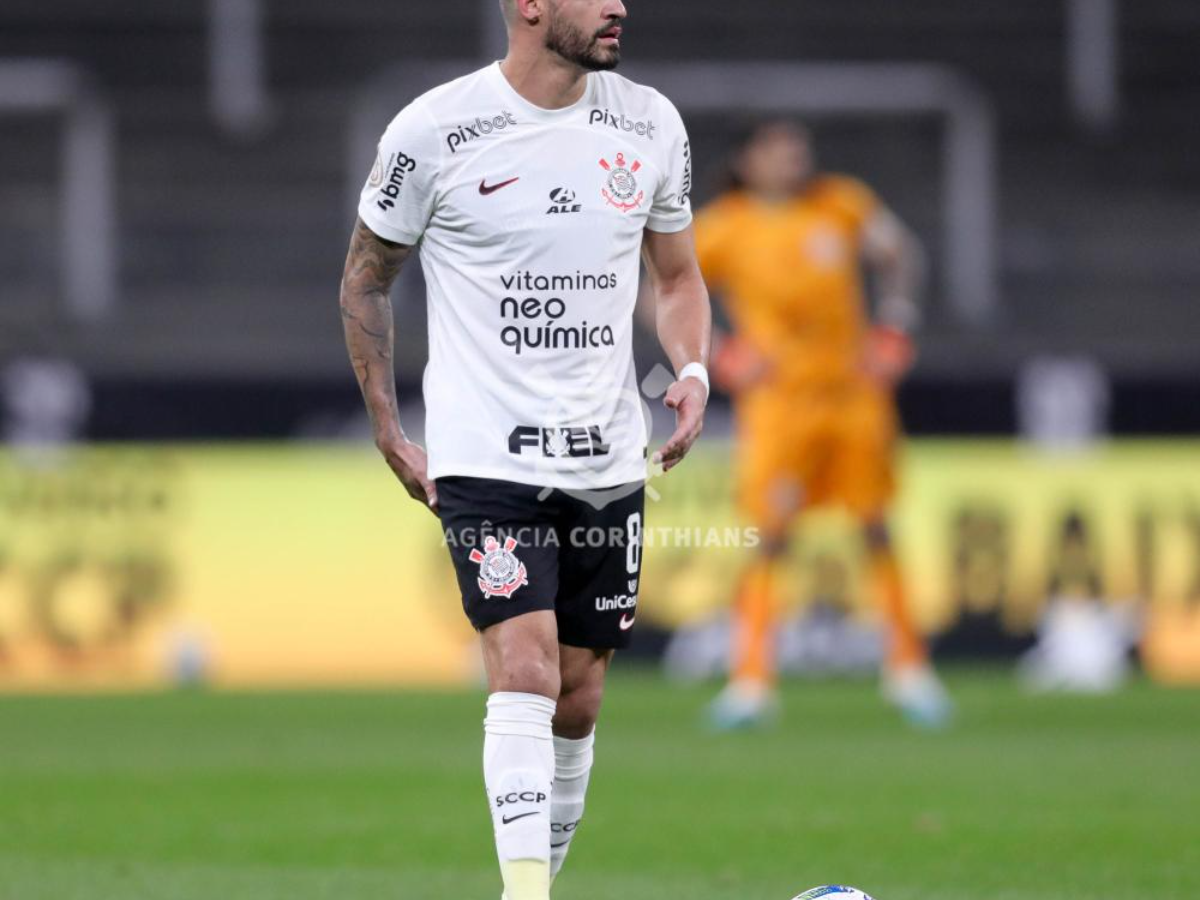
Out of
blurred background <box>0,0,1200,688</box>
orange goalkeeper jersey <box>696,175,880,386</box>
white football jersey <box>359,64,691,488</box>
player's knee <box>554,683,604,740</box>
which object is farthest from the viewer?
blurred background <box>0,0,1200,688</box>

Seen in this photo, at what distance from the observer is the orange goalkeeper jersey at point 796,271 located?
37.2 ft

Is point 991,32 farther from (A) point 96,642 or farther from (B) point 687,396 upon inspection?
(B) point 687,396

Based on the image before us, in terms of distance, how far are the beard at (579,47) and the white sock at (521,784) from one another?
143 cm

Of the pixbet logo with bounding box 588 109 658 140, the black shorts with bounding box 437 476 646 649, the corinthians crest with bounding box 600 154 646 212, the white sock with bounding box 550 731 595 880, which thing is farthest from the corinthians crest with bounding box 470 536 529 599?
the pixbet logo with bounding box 588 109 658 140

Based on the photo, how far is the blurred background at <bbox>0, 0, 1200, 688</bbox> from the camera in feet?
46.0

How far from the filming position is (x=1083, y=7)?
19281 mm

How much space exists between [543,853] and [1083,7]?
1573 centimetres

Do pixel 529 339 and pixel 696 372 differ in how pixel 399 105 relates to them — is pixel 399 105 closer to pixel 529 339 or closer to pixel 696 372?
pixel 696 372

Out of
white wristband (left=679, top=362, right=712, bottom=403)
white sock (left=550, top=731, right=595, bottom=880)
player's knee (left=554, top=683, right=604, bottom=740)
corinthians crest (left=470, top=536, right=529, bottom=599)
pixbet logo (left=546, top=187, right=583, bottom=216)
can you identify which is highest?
pixbet logo (left=546, top=187, right=583, bottom=216)

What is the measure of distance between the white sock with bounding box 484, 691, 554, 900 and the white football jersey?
52 cm

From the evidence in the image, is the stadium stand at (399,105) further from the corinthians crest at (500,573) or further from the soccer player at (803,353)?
the corinthians crest at (500,573)

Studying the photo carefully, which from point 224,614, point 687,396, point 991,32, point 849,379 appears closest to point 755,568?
point 849,379

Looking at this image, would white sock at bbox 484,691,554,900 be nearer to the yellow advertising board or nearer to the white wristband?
the white wristband

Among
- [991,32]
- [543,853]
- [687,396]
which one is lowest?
[543,853]
